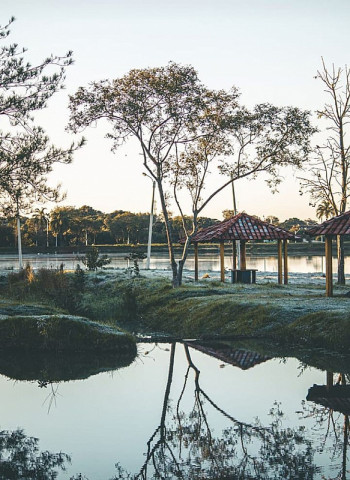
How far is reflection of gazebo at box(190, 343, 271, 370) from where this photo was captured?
11617mm

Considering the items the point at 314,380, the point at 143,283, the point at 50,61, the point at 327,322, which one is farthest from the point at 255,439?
Answer: the point at 143,283

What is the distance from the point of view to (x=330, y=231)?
67.4ft

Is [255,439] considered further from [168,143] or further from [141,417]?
[168,143]

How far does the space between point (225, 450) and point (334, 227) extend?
48.8 feet

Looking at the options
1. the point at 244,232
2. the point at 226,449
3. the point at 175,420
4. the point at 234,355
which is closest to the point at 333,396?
the point at 175,420

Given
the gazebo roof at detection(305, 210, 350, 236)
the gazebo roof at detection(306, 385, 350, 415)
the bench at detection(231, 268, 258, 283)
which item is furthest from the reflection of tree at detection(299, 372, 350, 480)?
the bench at detection(231, 268, 258, 283)

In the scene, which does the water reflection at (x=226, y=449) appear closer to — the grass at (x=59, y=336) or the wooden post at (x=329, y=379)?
the wooden post at (x=329, y=379)

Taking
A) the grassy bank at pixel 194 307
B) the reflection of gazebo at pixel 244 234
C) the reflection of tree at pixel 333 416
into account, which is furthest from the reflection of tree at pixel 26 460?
the reflection of gazebo at pixel 244 234

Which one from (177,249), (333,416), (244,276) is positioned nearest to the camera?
(333,416)

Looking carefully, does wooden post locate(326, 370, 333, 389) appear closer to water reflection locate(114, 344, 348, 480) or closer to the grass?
water reflection locate(114, 344, 348, 480)

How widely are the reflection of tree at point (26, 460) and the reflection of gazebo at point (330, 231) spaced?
47.8 feet

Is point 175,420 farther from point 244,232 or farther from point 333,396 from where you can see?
point 244,232

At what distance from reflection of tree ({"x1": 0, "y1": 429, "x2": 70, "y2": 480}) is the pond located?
1 cm

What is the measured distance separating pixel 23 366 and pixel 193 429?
4.81 m
